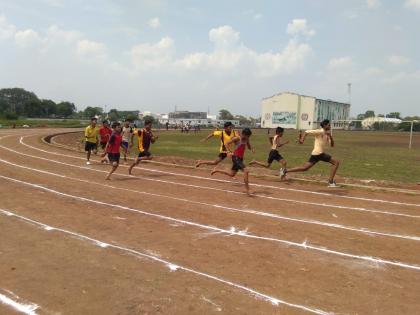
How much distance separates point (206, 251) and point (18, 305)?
263 cm

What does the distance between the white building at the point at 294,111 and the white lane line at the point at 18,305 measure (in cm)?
10913

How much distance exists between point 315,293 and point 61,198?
688 cm

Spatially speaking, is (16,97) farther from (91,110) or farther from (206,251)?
(206,251)

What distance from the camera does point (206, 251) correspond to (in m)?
6.45

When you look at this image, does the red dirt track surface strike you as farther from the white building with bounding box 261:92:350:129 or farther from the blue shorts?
the white building with bounding box 261:92:350:129

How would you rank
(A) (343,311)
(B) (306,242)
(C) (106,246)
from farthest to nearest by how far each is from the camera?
1. (B) (306,242)
2. (C) (106,246)
3. (A) (343,311)

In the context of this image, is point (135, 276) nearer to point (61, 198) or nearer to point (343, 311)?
point (343, 311)

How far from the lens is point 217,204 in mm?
9922

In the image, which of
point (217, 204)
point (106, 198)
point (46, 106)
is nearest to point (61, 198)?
point (106, 198)

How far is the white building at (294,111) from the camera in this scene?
114719mm

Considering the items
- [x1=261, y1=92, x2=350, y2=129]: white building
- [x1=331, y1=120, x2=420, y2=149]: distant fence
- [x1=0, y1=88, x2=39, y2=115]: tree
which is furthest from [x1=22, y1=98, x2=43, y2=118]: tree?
[x1=331, y1=120, x2=420, y2=149]: distant fence

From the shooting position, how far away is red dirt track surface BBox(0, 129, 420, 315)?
4.82m

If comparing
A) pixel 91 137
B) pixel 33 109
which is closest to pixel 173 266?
pixel 91 137

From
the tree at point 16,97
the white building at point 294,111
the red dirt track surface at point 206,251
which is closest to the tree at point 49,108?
the tree at point 16,97
